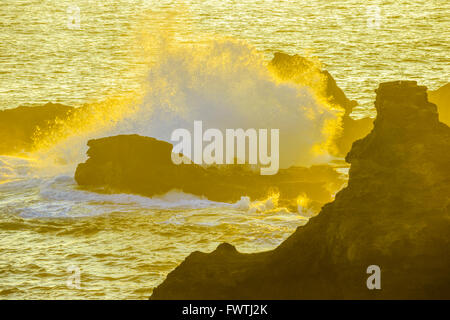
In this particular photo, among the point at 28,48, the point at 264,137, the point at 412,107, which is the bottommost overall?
the point at 412,107

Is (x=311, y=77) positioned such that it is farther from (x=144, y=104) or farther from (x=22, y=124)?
(x=22, y=124)

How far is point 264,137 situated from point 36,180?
33.1 feet

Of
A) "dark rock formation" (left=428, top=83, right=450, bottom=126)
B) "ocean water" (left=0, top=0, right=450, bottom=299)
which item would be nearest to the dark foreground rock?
"ocean water" (left=0, top=0, right=450, bottom=299)

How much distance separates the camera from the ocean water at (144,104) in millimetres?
27469

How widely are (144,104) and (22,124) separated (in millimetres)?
5778

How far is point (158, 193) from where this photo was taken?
113ft

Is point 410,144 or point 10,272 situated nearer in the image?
point 410,144

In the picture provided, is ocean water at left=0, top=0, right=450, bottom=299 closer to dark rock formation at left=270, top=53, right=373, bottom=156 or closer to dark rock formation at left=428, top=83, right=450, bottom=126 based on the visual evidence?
dark rock formation at left=270, top=53, right=373, bottom=156

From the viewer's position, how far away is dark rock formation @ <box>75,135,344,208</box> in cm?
3447

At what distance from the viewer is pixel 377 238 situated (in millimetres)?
17766

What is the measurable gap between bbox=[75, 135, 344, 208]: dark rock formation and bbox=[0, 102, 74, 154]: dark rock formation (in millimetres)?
10100

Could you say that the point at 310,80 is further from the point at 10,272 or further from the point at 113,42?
the point at 113,42
